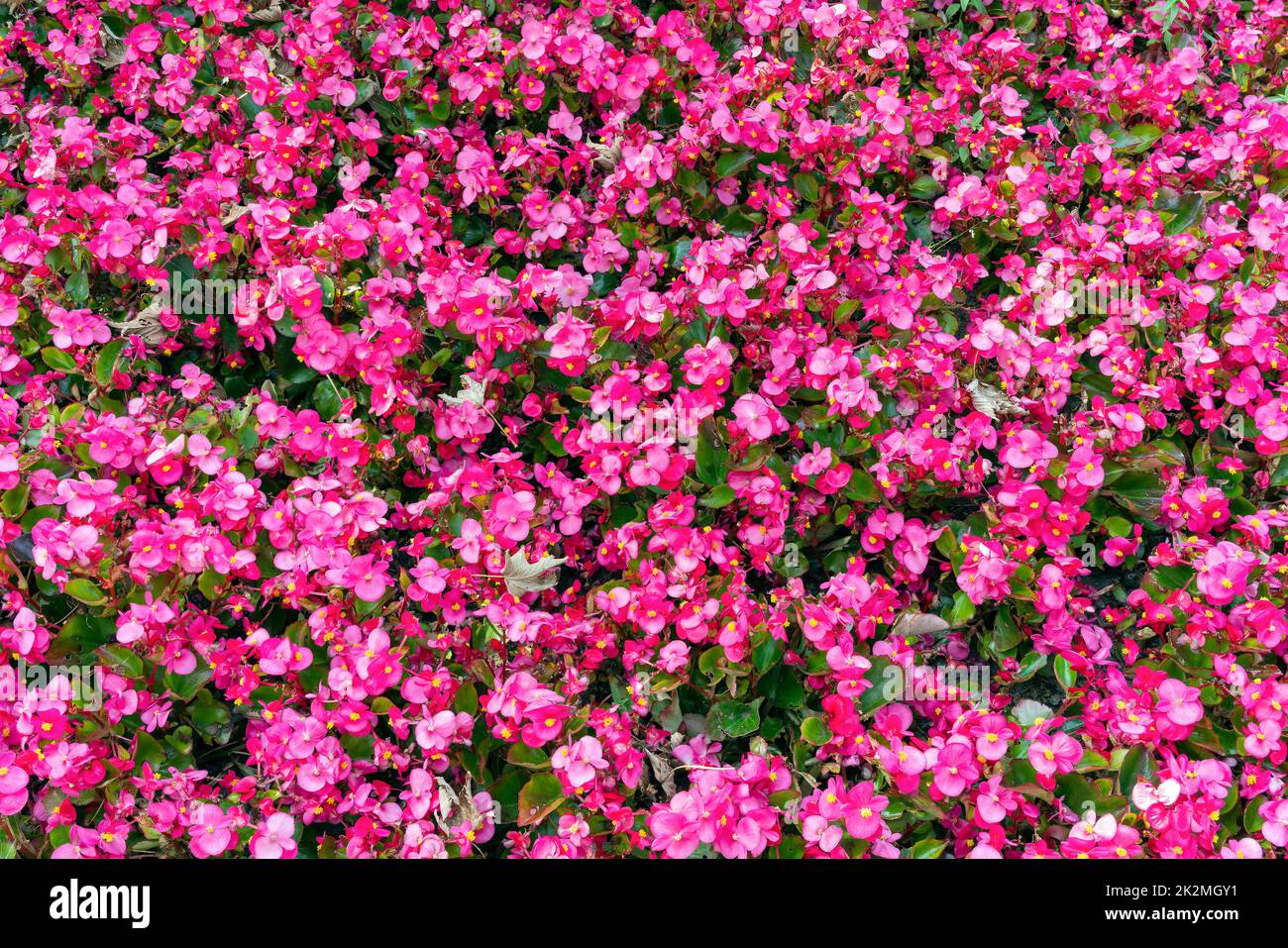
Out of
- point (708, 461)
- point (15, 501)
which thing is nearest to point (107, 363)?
point (15, 501)

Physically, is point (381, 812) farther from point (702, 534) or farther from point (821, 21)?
point (821, 21)

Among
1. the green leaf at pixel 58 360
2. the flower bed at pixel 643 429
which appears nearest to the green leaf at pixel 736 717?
the flower bed at pixel 643 429

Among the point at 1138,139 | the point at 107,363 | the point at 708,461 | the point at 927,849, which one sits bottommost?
the point at 927,849

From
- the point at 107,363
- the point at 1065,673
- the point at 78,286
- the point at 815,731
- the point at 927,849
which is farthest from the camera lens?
the point at 78,286

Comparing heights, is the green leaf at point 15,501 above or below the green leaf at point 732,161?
below

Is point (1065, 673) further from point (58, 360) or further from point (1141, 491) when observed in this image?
point (58, 360)

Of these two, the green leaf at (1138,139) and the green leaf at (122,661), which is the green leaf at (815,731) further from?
the green leaf at (1138,139)

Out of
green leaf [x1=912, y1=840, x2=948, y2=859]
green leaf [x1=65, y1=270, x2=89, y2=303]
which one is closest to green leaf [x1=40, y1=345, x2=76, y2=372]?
green leaf [x1=65, y1=270, x2=89, y2=303]

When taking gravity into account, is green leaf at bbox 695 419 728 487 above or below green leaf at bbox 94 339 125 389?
below

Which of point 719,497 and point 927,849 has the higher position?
point 719,497

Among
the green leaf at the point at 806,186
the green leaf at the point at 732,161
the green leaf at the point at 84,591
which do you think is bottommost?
the green leaf at the point at 84,591

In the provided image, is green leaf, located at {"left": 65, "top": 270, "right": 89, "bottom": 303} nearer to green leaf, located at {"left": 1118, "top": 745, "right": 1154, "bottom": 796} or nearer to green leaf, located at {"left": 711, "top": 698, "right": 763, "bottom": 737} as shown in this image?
green leaf, located at {"left": 711, "top": 698, "right": 763, "bottom": 737}

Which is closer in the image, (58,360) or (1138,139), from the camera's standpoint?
(58,360)

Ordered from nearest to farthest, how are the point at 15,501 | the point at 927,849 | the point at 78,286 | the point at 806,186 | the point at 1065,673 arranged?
the point at 927,849 → the point at 1065,673 → the point at 15,501 → the point at 78,286 → the point at 806,186
